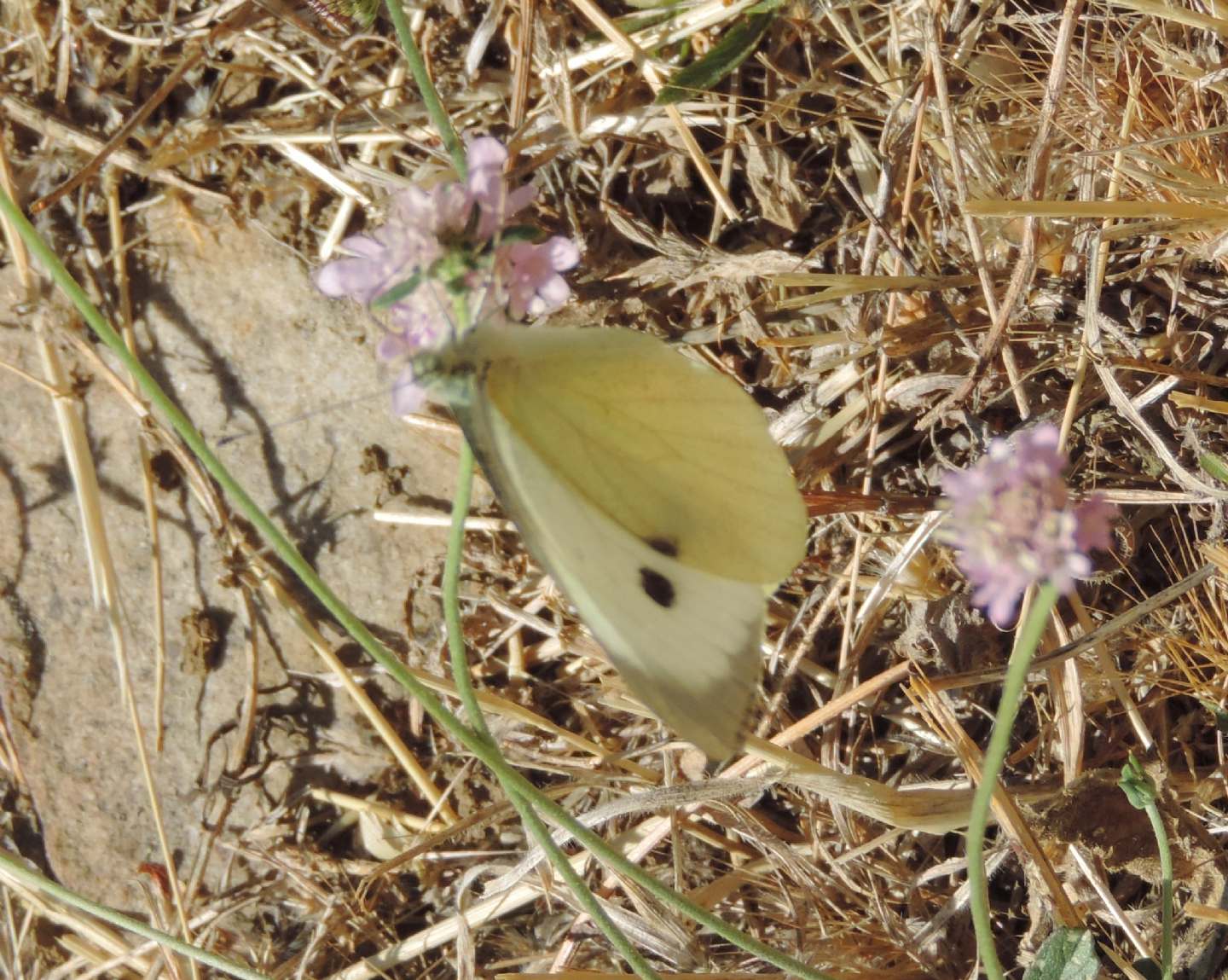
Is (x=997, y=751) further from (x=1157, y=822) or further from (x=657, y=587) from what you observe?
(x=1157, y=822)

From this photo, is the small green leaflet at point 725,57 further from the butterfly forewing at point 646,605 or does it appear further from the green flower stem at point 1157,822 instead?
the green flower stem at point 1157,822

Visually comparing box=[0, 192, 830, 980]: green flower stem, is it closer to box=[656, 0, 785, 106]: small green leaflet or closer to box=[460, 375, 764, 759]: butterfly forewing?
box=[460, 375, 764, 759]: butterfly forewing

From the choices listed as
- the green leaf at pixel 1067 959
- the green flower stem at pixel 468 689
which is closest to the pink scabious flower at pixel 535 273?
the green flower stem at pixel 468 689

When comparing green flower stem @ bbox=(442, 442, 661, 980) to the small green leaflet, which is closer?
green flower stem @ bbox=(442, 442, 661, 980)

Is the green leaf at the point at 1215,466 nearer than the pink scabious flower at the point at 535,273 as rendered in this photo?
No

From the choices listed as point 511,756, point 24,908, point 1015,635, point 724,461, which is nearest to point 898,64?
point 724,461

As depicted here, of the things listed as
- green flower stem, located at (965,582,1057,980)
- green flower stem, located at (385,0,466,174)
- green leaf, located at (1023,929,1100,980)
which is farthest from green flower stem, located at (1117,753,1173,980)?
green flower stem, located at (385,0,466,174)

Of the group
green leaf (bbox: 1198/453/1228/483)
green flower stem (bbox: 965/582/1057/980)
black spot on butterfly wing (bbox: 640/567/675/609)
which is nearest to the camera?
green flower stem (bbox: 965/582/1057/980)
